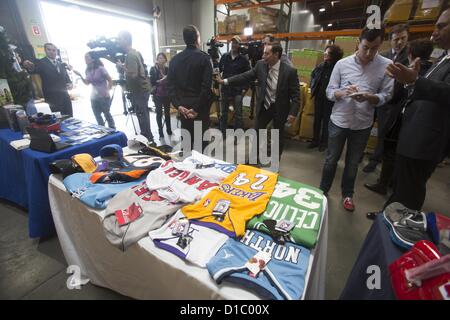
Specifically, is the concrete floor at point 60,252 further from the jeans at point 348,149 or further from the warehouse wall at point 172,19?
the warehouse wall at point 172,19

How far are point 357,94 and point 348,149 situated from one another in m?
0.51

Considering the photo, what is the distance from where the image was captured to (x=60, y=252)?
1.49 m

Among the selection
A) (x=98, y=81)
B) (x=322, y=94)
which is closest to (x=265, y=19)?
(x=322, y=94)

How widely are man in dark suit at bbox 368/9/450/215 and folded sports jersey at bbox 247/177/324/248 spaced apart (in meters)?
0.75

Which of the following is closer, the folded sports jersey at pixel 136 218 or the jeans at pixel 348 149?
the folded sports jersey at pixel 136 218

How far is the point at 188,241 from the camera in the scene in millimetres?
776

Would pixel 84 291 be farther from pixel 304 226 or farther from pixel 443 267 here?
pixel 443 267

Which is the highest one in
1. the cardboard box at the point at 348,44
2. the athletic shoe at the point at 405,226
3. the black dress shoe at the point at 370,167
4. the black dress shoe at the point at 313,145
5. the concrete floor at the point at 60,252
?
the cardboard box at the point at 348,44

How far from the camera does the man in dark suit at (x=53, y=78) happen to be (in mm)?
2666

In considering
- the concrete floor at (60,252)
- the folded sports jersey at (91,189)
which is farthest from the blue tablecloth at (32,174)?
the folded sports jersey at (91,189)

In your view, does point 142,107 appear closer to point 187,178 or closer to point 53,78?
point 53,78

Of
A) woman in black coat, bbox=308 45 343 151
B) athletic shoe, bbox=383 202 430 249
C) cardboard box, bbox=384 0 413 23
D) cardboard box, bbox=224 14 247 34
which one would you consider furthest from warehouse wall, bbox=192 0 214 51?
athletic shoe, bbox=383 202 430 249

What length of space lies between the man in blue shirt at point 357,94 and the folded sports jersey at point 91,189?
1.54m
